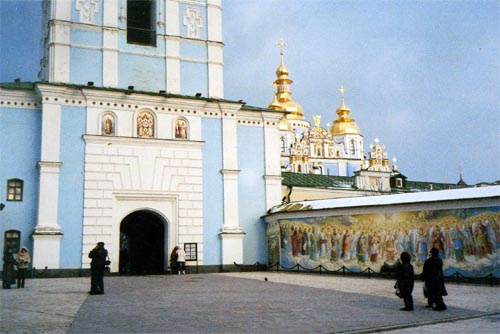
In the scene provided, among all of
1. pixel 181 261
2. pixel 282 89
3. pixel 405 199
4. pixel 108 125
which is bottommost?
pixel 181 261

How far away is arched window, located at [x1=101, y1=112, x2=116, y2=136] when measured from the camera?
23.8 metres

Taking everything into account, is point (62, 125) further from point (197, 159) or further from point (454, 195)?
point (454, 195)

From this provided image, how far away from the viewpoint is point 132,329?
8133 millimetres

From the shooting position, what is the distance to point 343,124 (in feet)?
292

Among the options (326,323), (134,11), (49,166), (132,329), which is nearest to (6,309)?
(132,329)

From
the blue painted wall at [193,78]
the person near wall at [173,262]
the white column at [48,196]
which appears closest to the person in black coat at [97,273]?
the white column at [48,196]

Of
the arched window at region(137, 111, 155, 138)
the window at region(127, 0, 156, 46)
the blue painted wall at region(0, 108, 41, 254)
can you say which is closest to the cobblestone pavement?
the blue painted wall at region(0, 108, 41, 254)

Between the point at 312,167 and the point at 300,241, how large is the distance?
2192 inches

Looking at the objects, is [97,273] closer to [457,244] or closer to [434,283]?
[434,283]

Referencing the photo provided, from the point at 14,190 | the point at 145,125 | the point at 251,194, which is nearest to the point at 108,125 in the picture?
the point at 145,125

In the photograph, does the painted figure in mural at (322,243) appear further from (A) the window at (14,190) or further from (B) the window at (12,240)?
(A) the window at (14,190)

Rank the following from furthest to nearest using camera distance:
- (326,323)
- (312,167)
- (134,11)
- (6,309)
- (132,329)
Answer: (312,167) < (134,11) < (6,309) < (326,323) < (132,329)

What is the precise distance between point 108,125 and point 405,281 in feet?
54.0

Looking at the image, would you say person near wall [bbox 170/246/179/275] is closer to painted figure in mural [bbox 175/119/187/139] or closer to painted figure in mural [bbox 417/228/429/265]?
painted figure in mural [bbox 175/119/187/139]
